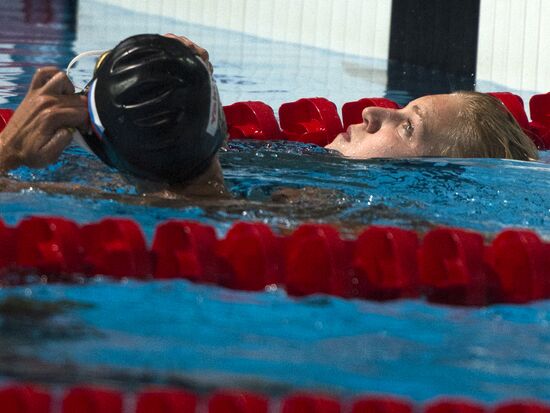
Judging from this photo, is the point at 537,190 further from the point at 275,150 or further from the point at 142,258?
the point at 142,258

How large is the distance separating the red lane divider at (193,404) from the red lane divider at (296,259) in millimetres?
606

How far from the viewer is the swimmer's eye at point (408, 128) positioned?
10.4 ft

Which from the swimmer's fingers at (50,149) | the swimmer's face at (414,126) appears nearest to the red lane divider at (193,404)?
the swimmer's fingers at (50,149)

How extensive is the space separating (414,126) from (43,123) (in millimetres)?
1254

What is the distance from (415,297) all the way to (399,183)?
1.03 m

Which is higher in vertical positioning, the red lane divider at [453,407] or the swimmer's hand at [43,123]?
the swimmer's hand at [43,123]

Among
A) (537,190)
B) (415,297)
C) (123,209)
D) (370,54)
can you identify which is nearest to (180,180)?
(123,209)

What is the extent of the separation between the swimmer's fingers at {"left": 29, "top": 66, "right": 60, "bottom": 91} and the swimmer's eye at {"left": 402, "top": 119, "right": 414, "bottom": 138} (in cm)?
118

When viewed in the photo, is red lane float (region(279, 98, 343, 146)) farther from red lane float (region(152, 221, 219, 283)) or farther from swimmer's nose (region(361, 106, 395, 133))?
red lane float (region(152, 221, 219, 283))

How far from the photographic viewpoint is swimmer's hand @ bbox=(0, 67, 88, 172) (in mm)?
2279

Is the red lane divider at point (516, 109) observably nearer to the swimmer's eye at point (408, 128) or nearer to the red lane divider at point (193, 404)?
the swimmer's eye at point (408, 128)

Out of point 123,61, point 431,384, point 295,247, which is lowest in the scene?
point 431,384

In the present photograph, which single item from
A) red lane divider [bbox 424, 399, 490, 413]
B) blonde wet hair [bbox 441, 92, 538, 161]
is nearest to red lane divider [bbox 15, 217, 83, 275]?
red lane divider [bbox 424, 399, 490, 413]

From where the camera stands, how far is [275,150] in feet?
11.9
